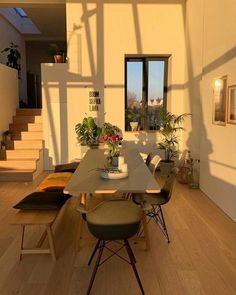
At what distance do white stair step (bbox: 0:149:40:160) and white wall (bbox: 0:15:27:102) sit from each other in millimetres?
3075

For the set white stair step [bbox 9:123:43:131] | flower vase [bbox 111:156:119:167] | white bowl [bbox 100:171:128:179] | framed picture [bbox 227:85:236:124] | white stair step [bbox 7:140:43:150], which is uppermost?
framed picture [bbox 227:85:236:124]

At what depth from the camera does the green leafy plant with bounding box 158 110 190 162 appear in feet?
23.7

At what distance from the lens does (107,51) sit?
285 inches

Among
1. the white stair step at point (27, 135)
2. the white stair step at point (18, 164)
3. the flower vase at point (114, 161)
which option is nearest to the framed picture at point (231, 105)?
the flower vase at point (114, 161)

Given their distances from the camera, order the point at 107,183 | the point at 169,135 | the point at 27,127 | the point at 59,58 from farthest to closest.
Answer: the point at 27,127
the point at 59,58
the point at 169,135
the point at 107,183

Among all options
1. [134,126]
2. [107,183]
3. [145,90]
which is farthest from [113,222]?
[145,90]

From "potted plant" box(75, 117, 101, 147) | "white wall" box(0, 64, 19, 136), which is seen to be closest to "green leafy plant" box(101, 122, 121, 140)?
"potted plant" box(75, 117, 101, 147)

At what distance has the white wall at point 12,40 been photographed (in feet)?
29.2

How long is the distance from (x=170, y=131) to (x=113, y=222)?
4.86 meters

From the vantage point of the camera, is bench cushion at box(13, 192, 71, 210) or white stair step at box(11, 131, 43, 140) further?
white stair step at box(11, 131, 43, 140)

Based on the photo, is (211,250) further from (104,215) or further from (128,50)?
(128,50)

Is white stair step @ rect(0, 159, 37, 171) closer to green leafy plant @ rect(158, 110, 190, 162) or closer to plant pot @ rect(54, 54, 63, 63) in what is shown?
plant pot @ rect(54, 54, 63, 63)

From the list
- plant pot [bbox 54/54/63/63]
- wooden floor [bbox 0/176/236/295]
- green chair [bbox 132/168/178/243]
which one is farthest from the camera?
plant pot [bbox 54/54/63/63]

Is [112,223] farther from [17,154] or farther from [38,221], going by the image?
[17,154]
